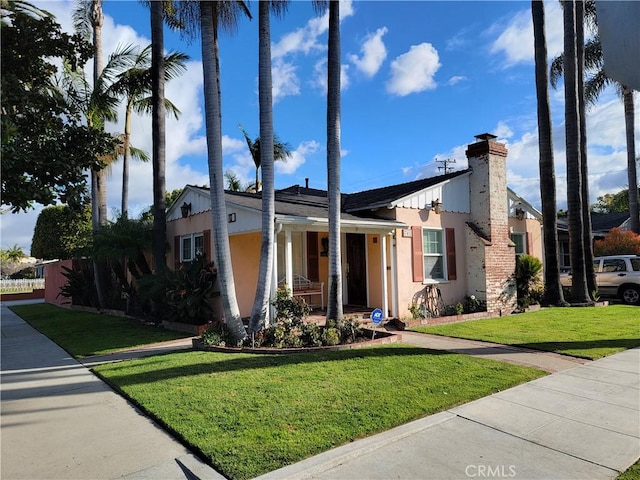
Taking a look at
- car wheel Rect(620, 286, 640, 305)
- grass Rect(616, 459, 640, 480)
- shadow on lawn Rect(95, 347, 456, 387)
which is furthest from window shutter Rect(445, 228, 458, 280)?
grass Rect(616, 459, 640, 480)

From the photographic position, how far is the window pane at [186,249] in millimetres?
13741

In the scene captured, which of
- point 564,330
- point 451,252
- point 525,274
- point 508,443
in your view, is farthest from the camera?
point 525,274

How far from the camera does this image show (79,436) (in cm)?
443

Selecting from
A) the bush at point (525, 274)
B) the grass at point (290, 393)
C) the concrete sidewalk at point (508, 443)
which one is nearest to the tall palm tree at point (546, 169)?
the bush at point (525, 274)

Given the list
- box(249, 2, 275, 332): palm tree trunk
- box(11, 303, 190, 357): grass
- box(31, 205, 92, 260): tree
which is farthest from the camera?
box(31, 205, 92, 260): tree

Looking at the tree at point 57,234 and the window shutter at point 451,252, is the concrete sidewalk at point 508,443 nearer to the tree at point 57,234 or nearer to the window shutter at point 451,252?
the window shutter at point 451,252

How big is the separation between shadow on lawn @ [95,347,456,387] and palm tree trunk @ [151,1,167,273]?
5552 mm

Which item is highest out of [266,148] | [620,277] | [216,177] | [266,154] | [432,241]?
[266,148]

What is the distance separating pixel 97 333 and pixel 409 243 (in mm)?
9002

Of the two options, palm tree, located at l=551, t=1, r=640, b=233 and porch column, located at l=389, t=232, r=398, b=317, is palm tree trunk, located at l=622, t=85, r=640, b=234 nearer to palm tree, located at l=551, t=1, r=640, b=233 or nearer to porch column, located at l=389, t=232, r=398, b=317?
palm tree, located at l=551, t=1, r=640, b=233

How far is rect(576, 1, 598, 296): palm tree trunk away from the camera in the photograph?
15344 mm

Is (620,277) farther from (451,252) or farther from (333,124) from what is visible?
(333,124)

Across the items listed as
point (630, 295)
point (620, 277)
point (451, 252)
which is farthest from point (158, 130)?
point (630, 295)

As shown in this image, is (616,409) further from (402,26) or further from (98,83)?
(98,83)
